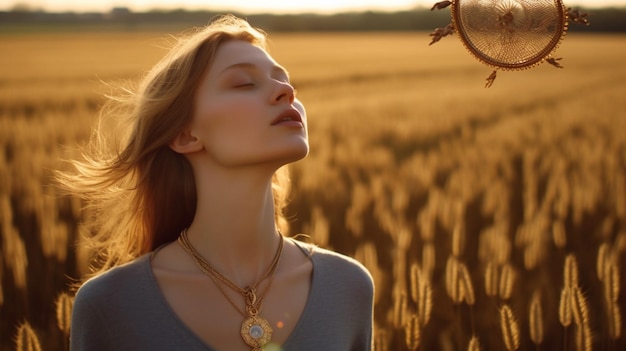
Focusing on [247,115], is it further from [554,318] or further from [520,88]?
[520,88]

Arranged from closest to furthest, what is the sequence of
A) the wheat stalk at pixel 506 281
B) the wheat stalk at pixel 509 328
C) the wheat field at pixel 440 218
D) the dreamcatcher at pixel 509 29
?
the dreamcatcher at pixel 509 29, the wheat stalk at pixel 509 328, the wheat stalk at pixel 506 281, the wheat field at pixel 440 218

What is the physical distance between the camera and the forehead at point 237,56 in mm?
1702

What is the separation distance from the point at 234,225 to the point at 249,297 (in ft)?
0.54

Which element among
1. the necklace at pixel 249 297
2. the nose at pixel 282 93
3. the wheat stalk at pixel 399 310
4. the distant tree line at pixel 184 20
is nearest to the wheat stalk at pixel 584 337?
the wheat stalk at pixel 399 310

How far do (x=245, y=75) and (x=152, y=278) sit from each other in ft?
1.61

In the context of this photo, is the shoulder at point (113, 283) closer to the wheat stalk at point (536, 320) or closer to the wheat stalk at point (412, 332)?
the wheat stalk at point (412, 332)

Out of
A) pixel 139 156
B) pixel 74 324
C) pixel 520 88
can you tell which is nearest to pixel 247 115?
pixel 139 156

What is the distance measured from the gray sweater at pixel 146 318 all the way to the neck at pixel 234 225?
139 millimetres

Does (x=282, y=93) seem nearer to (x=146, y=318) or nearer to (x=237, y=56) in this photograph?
(x=237, y=56)

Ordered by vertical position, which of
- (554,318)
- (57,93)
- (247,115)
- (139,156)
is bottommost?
(57,93)

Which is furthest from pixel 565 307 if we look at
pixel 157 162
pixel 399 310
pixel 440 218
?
pixel 440 218

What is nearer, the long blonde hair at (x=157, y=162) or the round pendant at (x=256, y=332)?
the round pendant at (x=256, y=332)

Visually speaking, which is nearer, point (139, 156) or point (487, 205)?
point (139, 156)

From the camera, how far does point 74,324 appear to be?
161cm
